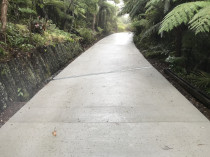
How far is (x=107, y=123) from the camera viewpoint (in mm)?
2557

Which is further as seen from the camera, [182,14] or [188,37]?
[188,37]

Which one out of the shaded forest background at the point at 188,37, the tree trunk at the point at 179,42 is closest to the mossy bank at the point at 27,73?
the shaded forest background at the point at 188,37

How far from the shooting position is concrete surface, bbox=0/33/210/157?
2017 millimetres

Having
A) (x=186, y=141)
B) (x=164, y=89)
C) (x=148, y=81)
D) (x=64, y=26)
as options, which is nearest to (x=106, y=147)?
(x=186, y=141)

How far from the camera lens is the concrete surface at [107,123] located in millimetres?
2017

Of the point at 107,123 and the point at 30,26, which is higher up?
the point at 30,26

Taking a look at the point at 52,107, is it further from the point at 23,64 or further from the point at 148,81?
the point at 148,81

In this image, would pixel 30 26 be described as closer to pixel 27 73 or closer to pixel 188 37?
pixel 27 73

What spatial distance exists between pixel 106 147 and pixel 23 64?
2.60 m

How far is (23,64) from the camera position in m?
3.68

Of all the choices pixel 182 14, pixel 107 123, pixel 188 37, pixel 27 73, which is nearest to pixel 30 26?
pixel 27 73

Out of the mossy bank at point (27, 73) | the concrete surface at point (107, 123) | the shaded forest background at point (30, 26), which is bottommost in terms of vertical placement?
the concrete surface at point (107, 123)

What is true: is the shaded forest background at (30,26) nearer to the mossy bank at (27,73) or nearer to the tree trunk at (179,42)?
the mossy bank at (27,73)

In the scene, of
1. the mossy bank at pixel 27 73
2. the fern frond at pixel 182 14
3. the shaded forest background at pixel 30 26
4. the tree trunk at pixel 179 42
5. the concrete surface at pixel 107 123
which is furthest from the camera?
the tree trunk at pixel 179 42
